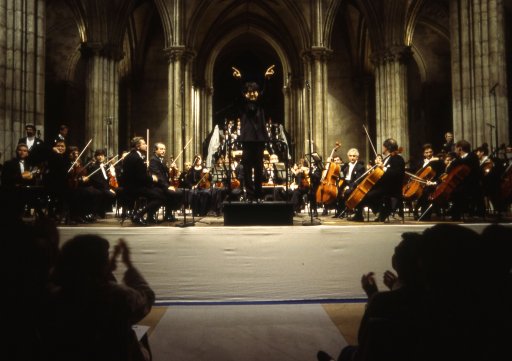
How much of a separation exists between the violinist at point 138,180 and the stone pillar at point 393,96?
1244 cm

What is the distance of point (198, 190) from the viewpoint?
11.9 metres

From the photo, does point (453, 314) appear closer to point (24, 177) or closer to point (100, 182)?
point (24, 177)

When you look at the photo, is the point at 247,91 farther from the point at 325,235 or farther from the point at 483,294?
the point at 483,294

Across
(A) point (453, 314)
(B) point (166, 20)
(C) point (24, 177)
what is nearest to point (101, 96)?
(B) point (166, 20)

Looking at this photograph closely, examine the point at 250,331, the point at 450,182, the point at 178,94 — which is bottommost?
the point at 250,331

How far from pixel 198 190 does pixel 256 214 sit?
551 centimetres

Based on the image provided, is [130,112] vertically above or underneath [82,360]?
above

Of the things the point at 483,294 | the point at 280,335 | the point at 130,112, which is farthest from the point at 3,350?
the point at 130,112

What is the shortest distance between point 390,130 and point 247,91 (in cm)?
1222


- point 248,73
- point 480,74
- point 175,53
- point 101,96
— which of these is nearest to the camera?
point 480,74

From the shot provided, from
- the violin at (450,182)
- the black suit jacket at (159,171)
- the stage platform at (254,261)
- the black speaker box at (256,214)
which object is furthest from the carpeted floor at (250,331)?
the black suit jacket at (159,171)

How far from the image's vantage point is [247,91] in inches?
276

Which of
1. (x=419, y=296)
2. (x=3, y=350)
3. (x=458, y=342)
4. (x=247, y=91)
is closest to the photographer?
(x=458, y=342)

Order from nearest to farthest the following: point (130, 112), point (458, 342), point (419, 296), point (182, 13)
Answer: point (458, 342) < point (419, 296) < point (182, 13) < point (130, 112)
